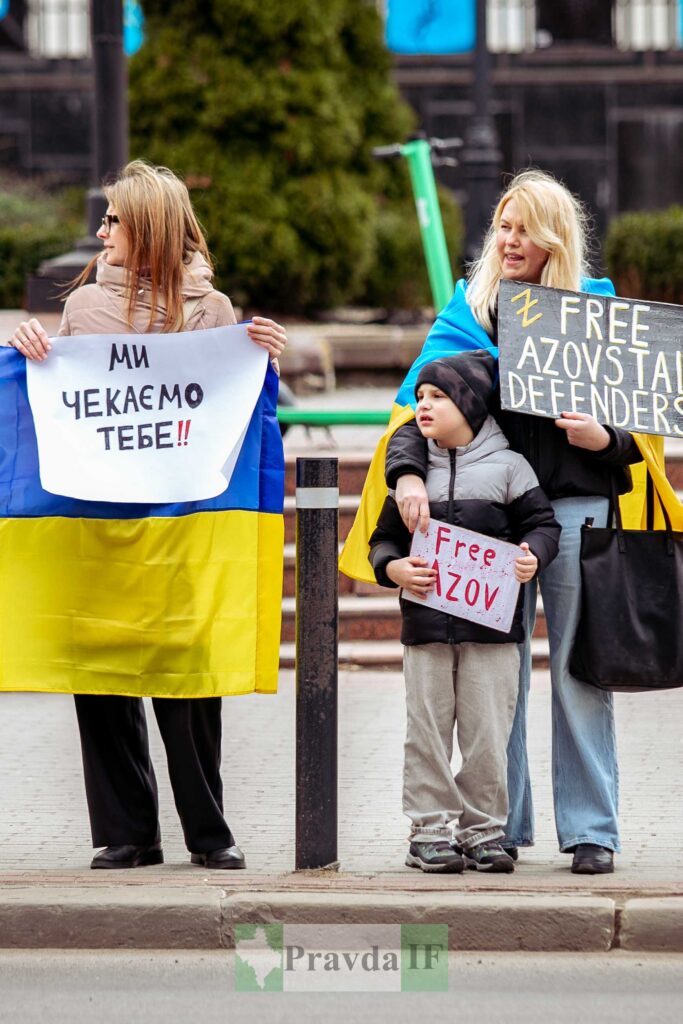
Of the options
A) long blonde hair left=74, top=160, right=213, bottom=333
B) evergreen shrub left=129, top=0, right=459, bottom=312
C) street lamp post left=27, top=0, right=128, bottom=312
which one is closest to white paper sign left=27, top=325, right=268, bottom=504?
long blonde hair left=74, top=160, right=213, bottom=333

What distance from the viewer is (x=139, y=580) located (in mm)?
5039

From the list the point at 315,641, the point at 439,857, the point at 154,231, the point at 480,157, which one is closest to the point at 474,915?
the point at 439,857

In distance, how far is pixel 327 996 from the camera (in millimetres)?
4367

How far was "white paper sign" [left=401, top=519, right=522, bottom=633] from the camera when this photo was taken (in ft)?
15.7

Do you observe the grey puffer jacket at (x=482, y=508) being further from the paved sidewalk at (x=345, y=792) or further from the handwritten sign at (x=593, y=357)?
the paved sidewalk at (x=345, y=792)

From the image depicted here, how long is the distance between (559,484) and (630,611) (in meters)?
0.42

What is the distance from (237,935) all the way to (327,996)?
1.36 feet

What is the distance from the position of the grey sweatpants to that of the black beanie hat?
2.18 feet

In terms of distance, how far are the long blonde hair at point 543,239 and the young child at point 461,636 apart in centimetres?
25

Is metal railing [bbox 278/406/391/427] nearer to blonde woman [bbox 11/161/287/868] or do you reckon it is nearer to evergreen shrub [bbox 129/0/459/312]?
blonde woman [bbox 11/161/287/868]

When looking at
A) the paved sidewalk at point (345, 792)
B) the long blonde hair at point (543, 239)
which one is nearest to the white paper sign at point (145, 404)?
the long blonde hair at point (543, 239)

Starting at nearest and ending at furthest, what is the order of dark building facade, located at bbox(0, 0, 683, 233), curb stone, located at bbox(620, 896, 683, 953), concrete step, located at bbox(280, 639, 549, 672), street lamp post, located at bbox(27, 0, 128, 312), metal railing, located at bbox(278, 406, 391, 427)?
curb stone, located at bbox(620, 896, 683, 953) < concrete step, located at bbox(280, 639, 549, 672) < metal railing, located at bbox(278, 406, 391, 427) < street lamp post, located at bbox(27, 0, 128, 312) < dark building facade, located at bbox(0, 0, 683, 233)

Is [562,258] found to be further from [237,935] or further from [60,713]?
[60,713]

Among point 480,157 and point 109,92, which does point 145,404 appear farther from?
point 480,157
